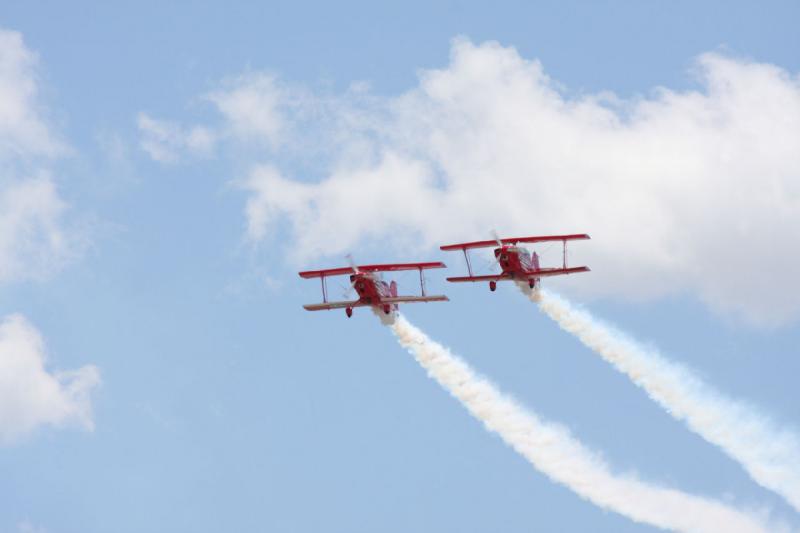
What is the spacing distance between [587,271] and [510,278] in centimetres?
510

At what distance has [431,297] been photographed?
193 metres

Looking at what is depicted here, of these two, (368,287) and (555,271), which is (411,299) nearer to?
(368,287)

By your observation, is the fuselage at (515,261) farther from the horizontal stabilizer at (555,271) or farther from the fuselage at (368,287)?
the fuselage at (368,287)

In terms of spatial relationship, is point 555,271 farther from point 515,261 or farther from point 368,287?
point 368,287

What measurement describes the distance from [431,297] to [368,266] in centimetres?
412

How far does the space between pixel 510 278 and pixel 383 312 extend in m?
7.31

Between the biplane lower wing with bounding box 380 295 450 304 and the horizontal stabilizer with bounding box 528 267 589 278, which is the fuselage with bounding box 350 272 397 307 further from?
the horizontal stabilizer with bounding box 528 267 589 278

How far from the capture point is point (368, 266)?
195 m

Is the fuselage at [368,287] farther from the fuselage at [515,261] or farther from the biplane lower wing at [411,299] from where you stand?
the fuselage at [515,261]

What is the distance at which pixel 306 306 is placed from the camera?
196500 mm

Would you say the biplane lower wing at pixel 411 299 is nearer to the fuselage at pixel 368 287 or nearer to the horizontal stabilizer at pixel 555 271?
the fuselage at pixel 368 287

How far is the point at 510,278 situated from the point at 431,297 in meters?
6.41

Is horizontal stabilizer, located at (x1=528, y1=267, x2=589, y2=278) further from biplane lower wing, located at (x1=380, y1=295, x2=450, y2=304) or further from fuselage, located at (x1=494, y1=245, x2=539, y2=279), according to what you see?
biplane lower wing, located at (x1=380, y1=295, x2=450, y2=304)

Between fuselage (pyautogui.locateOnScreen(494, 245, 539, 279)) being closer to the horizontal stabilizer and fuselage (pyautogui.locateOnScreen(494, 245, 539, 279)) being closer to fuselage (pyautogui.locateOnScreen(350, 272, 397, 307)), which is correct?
the horizontal stabilizer
